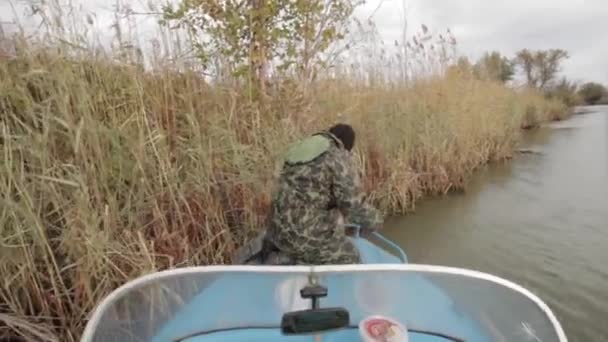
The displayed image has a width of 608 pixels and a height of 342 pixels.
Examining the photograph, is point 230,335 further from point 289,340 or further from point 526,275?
point 526,275

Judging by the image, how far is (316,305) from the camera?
4.73 ft

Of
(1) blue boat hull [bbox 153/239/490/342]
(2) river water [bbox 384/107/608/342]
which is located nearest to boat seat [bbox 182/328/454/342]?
(1) blue boat hull [bbox 153/239/490/342]

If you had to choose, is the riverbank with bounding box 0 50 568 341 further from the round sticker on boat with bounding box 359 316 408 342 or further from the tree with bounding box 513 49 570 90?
the tree with bounding box 513 49 570 90

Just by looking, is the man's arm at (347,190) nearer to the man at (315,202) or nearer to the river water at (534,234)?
the man at (315,202)

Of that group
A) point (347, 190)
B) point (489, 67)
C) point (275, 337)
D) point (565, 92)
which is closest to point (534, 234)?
point (347, 190)

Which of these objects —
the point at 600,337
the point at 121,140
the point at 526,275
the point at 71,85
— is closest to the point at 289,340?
the point at 121,140

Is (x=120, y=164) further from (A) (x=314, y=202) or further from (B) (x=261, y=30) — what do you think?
(B) (x=261, y=30)

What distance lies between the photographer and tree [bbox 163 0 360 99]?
Result: 3.85 meters

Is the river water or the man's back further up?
the man's back

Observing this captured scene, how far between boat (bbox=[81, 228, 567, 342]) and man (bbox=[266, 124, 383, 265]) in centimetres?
97

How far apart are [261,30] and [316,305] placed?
11.1ft

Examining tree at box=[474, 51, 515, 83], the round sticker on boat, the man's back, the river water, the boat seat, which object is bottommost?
the river water

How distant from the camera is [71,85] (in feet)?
8.03

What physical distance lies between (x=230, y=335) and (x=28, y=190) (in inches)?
53.8
